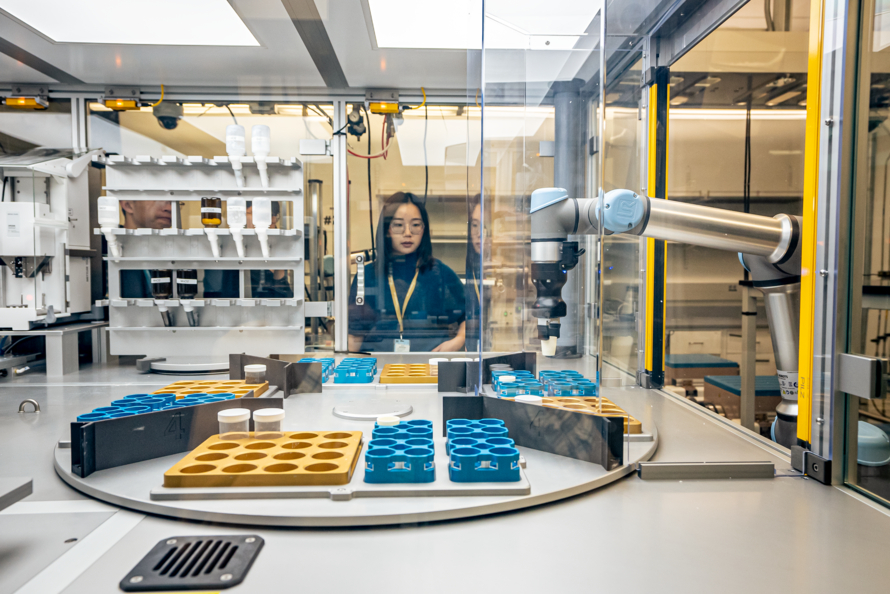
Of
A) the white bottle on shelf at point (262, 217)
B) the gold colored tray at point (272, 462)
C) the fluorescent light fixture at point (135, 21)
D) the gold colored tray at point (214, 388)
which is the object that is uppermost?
the fluorescent light fixture at point (135, 21)

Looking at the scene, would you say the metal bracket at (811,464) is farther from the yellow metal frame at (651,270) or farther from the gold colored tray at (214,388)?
the gold colored tray at (214,388)

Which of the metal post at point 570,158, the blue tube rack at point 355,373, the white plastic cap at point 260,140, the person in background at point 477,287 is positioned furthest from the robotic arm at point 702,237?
the white plastic cap at point 260,140

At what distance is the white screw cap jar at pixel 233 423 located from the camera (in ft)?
4.01

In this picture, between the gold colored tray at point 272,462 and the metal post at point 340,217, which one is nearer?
the gold colored tray at point 272,462

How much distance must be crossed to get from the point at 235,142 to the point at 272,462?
206cm

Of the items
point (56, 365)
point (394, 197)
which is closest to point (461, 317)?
point (394, 197)

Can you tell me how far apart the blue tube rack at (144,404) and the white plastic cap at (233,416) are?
0.41 ft

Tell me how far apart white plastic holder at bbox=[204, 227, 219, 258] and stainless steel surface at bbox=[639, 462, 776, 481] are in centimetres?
223

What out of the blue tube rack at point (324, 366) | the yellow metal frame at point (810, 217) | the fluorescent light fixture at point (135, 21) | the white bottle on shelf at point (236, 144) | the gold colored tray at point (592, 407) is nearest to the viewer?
the yellow metal frame at point (810, 217)

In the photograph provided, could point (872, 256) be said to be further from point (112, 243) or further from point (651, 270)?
point (112, 243)

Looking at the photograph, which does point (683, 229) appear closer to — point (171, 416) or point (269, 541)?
point (269, 541)

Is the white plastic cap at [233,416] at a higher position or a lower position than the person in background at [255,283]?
lower

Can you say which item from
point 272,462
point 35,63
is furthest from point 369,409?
point 35,63

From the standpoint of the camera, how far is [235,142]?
8.69ft
